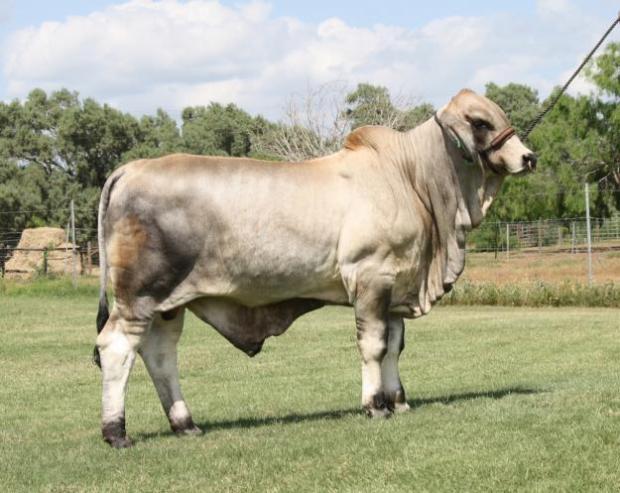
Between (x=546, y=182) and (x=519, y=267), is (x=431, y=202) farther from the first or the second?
(x=546, y=182)

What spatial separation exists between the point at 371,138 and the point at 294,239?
1.33m

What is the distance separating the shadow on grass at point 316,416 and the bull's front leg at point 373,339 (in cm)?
43

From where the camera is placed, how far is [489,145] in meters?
8.91

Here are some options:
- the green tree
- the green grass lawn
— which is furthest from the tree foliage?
the green grass lawn

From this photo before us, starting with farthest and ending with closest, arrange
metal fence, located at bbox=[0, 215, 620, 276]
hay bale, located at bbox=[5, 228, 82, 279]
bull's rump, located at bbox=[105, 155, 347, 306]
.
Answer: hay bale, located at bbox=[5, 228, 82, 279]
metal fence, located at bbox=[0, 215, 620, 276]
bull's rump, located at bbox=[105, 155, 347, 306]

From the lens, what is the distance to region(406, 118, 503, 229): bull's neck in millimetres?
9133

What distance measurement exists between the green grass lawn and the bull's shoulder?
2.25m

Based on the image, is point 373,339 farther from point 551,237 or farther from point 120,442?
point 551,237

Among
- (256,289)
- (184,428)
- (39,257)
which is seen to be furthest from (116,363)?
(39,257)

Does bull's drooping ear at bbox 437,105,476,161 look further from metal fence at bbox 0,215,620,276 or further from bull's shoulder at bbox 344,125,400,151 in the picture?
metal fence at bbox 0,215,620,276

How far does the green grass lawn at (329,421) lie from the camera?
6.66 meters

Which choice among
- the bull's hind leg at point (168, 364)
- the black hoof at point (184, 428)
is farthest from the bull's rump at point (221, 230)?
the black hoof at point (184, 428)

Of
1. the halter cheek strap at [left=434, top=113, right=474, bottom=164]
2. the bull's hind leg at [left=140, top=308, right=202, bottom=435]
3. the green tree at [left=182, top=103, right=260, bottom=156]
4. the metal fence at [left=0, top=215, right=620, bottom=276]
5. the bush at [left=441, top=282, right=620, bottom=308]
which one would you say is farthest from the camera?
the green tree at [left=182, top=103, right=260, bottom=156]

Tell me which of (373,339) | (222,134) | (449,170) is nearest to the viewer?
(373,339)
